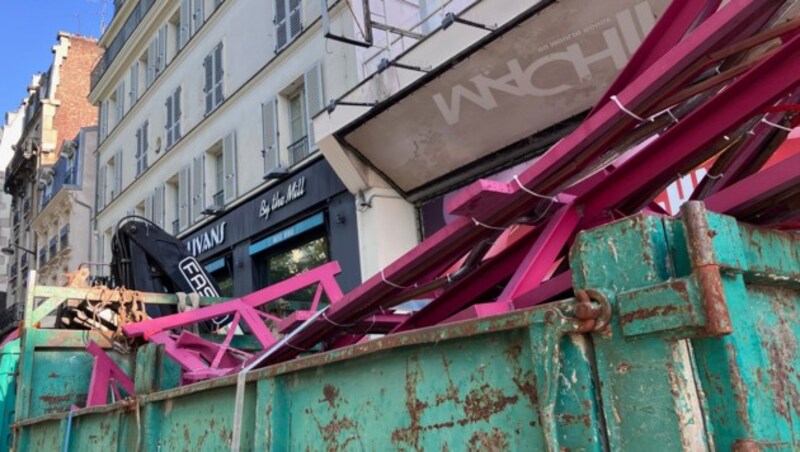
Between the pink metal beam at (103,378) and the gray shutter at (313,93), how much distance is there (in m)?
7.60

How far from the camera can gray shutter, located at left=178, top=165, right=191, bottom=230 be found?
16828mm

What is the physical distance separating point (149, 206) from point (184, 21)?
17.6 ft

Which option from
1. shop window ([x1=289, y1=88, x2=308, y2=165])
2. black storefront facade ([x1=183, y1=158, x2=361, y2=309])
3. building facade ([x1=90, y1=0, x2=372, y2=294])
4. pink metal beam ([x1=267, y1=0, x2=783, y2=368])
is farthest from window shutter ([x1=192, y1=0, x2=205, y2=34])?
pink metal beam ([x1=267, y1=0, x2=783, y2=368])

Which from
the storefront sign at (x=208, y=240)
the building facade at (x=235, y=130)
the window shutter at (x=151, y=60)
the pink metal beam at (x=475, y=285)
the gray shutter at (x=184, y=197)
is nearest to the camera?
the pink metal beam at (x=475, y=285)

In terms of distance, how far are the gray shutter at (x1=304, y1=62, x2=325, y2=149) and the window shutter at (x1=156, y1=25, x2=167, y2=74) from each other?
8315 millimetres

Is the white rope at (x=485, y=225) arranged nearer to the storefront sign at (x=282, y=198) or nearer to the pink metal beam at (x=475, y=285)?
the pink metal beam at (x=475, y=285)

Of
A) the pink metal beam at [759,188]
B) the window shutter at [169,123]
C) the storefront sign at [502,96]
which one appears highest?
the window shutter at [169,123]

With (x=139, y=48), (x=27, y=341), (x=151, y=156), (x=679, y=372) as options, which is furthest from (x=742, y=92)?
(x=139, y=48)

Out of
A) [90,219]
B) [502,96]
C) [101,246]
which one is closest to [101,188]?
[101,246]

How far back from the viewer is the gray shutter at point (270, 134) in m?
13.4

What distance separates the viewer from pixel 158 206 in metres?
18.6

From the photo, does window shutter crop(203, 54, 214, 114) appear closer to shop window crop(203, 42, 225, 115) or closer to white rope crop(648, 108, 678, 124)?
shop window crop(203, 42, 225, 115)

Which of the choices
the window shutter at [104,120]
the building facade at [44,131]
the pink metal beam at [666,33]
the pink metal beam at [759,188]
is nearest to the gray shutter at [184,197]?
the window shutter at [104,120]

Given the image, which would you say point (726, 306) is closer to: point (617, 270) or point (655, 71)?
point (617, 270)
